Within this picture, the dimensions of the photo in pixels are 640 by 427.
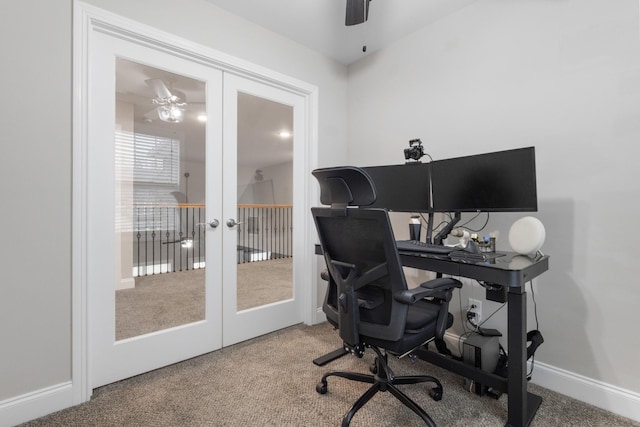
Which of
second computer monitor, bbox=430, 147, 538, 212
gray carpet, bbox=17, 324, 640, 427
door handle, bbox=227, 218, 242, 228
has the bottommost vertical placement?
gray carpet, bbox=17, 324, 640, 427

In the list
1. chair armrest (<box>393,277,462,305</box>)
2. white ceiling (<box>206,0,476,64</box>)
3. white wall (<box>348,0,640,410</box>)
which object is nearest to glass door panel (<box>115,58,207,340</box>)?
white ceiling (<box>206,0,476,64</box>)

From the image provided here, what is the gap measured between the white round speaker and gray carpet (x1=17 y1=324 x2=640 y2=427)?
885 mm

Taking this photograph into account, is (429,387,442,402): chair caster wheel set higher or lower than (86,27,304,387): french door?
lower

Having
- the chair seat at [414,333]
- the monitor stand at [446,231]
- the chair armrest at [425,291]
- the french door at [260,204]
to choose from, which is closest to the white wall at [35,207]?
the french door at [260,204]

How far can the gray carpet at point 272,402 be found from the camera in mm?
1558

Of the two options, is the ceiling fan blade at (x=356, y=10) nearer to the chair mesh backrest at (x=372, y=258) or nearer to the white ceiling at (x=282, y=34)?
the white ceiling at (x=282, y=34)

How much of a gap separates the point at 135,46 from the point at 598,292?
3186 mm

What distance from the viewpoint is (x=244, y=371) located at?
6.68 ft

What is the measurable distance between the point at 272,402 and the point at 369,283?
0.93m

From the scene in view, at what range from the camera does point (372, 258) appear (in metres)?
1.40

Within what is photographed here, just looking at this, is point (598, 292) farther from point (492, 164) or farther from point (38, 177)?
point (38, 177)

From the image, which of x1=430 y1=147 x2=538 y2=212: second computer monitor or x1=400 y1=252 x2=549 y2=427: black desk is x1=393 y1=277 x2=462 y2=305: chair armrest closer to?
x1=400 y1=252 x2=549 y2=427: black desk

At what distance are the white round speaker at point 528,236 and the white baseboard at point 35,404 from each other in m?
2.62

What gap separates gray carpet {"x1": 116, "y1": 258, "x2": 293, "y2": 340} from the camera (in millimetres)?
2010
